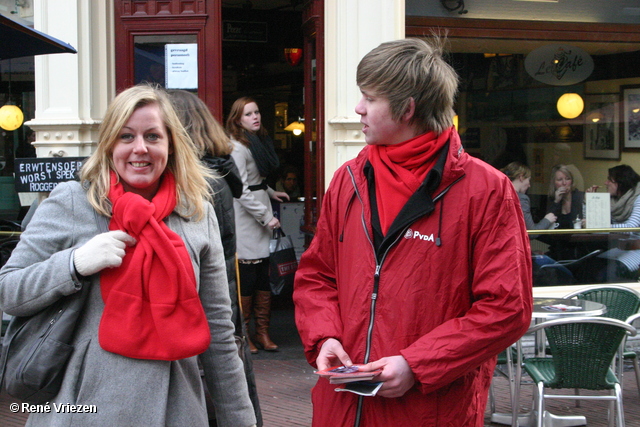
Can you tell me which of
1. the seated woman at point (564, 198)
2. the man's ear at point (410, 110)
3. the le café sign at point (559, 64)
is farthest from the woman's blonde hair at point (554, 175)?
the man's ear at point (410, 110)

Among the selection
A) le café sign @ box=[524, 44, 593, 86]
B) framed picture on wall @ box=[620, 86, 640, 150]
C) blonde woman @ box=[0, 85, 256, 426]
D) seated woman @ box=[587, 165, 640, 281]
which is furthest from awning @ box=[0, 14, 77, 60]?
framed picture on wall @ box=[620, 86, 640, 150]

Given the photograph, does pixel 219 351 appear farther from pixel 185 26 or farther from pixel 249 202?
pixel 185 26

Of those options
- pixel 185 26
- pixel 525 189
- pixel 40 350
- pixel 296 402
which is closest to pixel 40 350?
pixel 40 350

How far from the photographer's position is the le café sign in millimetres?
7566

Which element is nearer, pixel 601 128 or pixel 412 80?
pixel 412 80

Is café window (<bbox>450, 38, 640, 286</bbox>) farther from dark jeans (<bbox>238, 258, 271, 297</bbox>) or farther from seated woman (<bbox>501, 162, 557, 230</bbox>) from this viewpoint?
dark jeans (<bbox>238, 258, 271, 297</bbox>)

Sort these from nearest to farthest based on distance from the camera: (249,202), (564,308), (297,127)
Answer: (564,308)
(249,202)
(297,127)

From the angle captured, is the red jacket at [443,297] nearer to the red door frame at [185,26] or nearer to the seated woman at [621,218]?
the red door frame at [185,26]

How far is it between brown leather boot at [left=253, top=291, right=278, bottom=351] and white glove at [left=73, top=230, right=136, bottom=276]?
4821mm

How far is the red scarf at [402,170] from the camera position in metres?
2.34

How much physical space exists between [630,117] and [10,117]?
637cm

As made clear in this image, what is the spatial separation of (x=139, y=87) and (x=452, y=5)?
17.5ft

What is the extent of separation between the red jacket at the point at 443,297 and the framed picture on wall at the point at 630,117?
6223 mm

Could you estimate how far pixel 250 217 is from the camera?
22.2 feet
